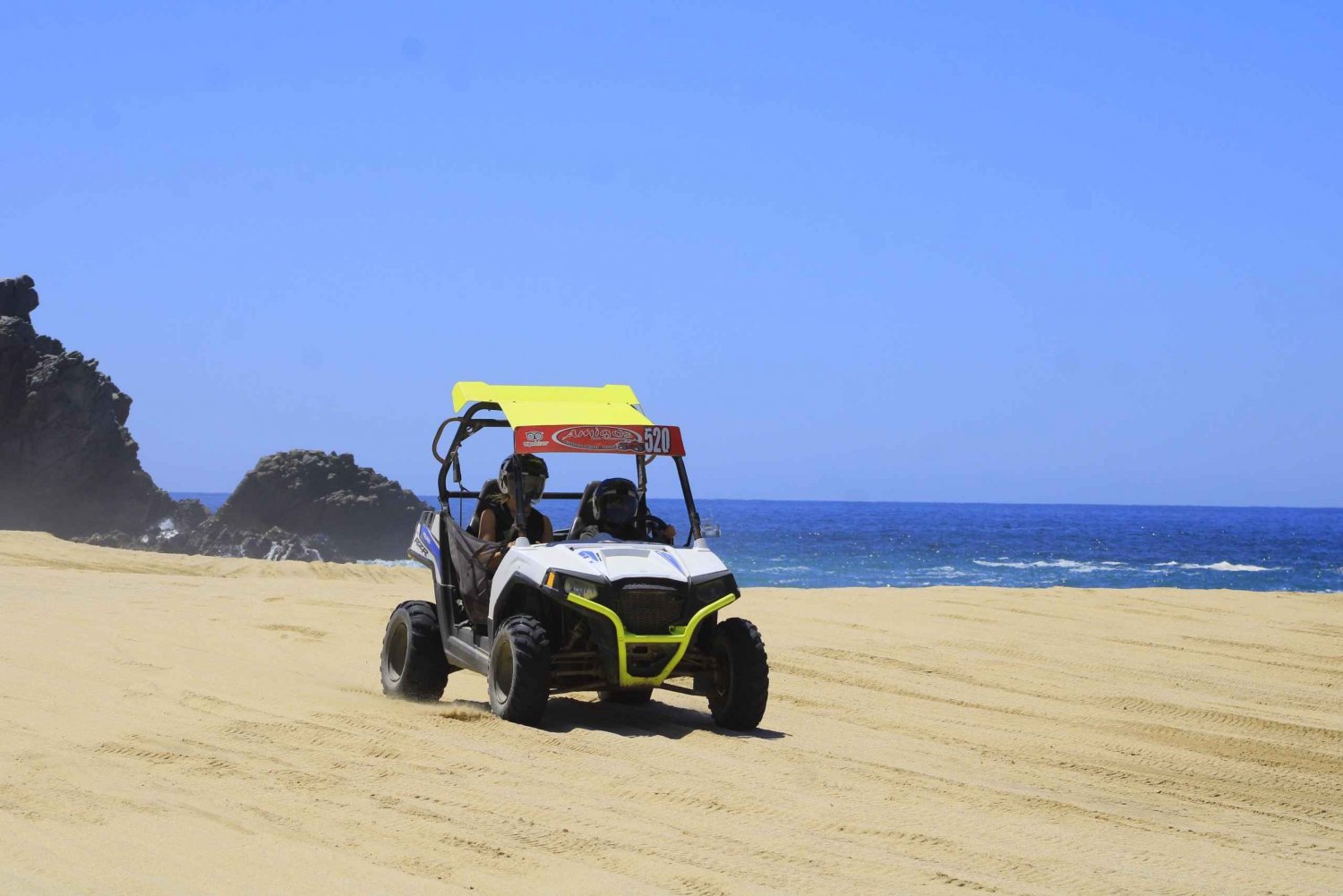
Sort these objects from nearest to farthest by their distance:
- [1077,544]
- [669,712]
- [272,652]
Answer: [669,712] → [272,652] → [1077,544]

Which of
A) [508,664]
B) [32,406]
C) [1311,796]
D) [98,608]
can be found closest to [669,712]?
[508,664]

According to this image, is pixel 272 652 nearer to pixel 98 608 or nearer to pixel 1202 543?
pixel 98 608

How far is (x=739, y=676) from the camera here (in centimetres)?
821

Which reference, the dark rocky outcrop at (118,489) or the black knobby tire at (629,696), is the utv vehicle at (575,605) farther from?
the dark rocky outcrop at (118,489)

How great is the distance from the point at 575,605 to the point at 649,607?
0.46 metres

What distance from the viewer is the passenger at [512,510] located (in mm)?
8797

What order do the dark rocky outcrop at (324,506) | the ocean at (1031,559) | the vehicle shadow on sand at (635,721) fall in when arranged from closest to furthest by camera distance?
the vehicle shadow on sand at (635,721)
the ocean at (1031,559)
the dark rocky outcrop at (324,506)

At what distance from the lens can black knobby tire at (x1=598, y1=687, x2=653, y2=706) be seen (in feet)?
30.9

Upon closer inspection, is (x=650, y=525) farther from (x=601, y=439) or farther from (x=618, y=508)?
(x=601, y=439)

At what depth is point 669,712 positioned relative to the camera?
9.27m

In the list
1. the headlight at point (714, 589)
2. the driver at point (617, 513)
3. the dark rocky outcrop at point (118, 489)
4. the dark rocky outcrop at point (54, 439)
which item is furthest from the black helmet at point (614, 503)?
the dark rocky outcrop at point (54, 439)

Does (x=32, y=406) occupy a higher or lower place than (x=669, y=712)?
higher

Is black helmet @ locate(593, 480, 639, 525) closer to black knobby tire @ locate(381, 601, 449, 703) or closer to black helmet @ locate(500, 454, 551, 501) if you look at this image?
black helmet @ locate(500, 454, 551, 501)

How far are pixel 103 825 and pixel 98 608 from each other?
32.4 ft
